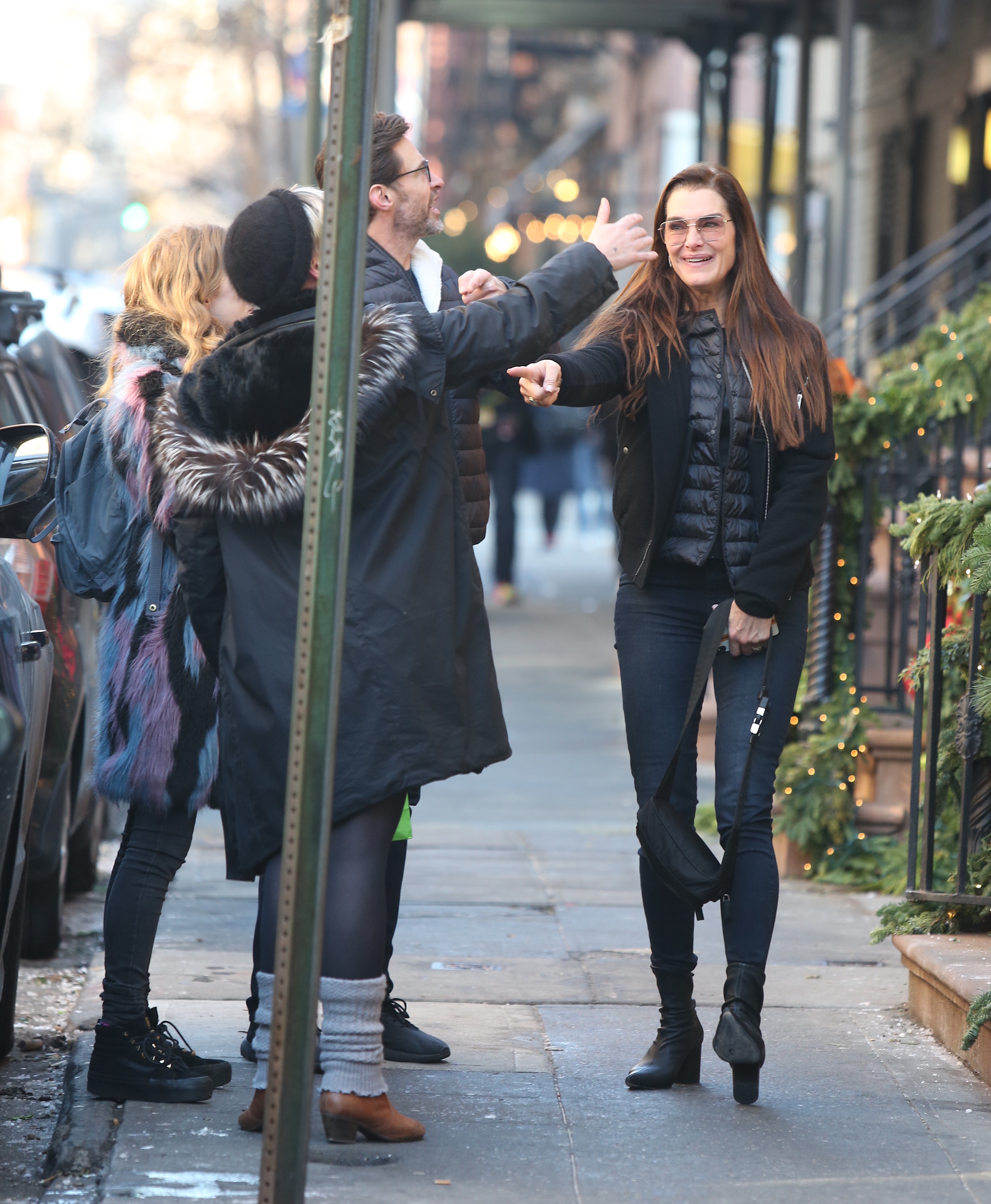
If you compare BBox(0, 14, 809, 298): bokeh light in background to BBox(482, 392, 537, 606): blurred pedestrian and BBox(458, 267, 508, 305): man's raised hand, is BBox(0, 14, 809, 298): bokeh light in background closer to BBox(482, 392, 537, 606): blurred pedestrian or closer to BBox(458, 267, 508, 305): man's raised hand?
BBox(482, 392, 537, 606): blurred pedestrian

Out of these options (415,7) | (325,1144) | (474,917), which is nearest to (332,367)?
(325,1144)

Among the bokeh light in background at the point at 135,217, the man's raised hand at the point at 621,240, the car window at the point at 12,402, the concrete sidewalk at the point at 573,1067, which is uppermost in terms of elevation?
the bokeh light in background at the point at 135,217

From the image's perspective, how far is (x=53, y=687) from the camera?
5.31 meters

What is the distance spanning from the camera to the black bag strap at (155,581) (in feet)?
13.3

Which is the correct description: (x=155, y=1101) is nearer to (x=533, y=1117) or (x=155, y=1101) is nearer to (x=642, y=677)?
(x=533, y=1117)

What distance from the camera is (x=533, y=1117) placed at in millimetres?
3979

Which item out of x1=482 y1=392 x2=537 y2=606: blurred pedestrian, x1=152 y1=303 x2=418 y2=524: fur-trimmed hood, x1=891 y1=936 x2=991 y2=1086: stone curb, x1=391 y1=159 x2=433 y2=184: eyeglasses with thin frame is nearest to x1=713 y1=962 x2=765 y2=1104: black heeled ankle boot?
x1=891 y1=936 x2=991 y2=1086: stone curb

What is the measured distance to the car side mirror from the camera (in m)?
4.19

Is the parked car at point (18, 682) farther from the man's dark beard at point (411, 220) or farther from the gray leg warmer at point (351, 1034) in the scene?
the man's dark beard at point (411, 220)

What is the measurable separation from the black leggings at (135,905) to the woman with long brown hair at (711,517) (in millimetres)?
1085

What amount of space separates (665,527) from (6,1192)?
201 cm

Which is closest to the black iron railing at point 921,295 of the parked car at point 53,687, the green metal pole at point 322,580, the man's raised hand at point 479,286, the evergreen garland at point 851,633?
the evergreen garland at point 851,633

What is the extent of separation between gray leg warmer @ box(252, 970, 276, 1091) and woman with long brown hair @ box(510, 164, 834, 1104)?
0.90 meters

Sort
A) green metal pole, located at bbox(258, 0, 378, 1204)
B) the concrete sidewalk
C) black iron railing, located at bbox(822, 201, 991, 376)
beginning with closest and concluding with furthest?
green metal pole, located at bbox(258, 0, 378, 1204) < the concrete sidewalk < black iron railing, located at bbox(822, 201, 991, 376)
